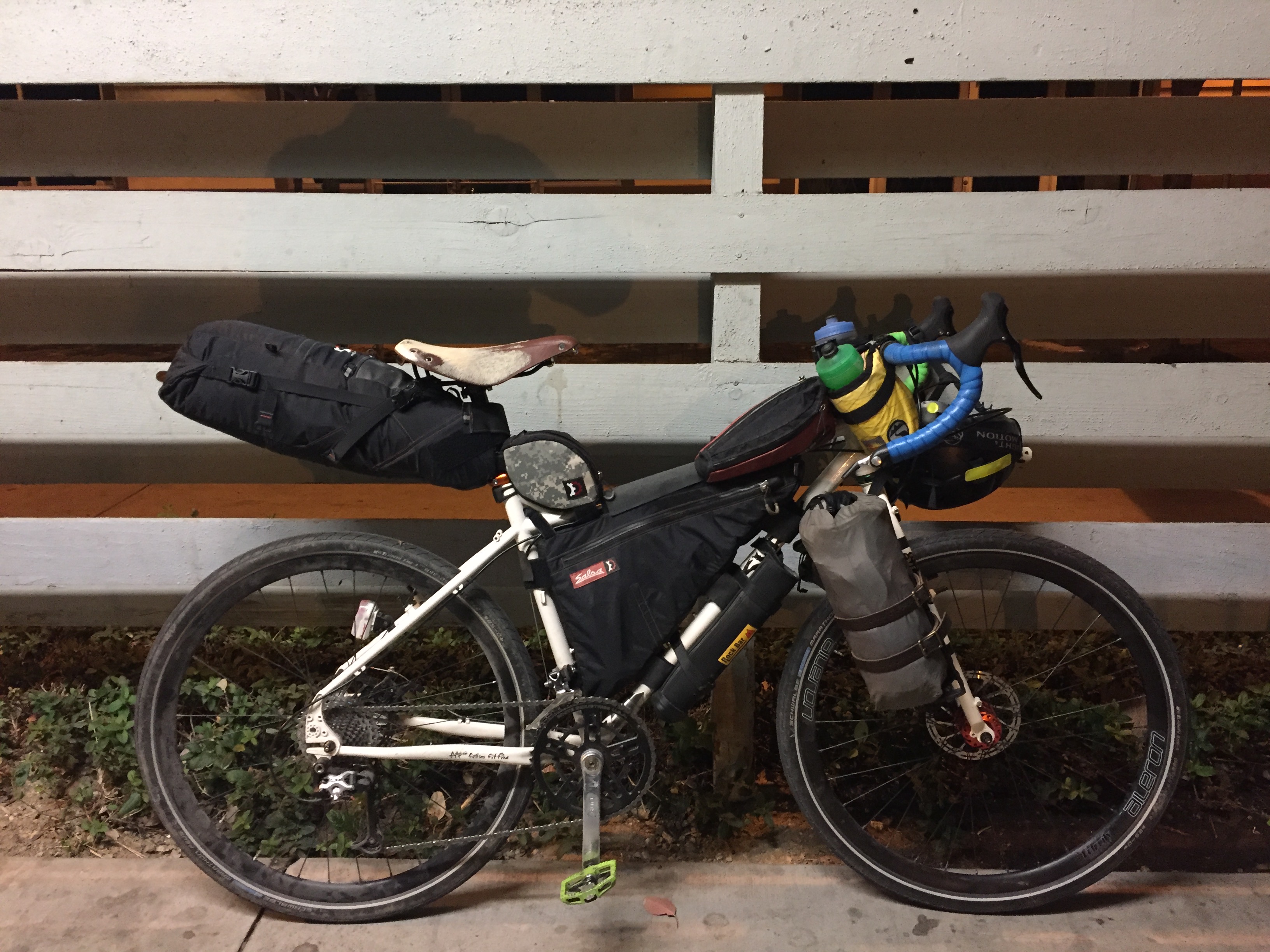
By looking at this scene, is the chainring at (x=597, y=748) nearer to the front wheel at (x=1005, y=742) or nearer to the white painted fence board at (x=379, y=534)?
the front wheel at (x=1005, y=742)

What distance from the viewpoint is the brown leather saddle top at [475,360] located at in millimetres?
2033

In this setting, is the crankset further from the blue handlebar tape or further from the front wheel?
the blue handlebar tape

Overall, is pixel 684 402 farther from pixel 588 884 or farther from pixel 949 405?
pixel 588 884

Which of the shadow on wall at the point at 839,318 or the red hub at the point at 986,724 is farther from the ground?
the shadow on wall at the point at 839,318

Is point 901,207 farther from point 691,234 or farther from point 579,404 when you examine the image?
point 579,404

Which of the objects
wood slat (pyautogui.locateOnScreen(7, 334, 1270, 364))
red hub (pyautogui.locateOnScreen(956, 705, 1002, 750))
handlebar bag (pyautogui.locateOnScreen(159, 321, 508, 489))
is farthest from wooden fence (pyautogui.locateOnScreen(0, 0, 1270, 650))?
red hub (pyautogui.locateOnScreen(956, 705, 1002, 750))

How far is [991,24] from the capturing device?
2318mm

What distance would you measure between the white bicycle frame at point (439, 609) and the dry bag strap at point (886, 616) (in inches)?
12.2

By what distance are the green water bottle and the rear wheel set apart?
1.01 meters

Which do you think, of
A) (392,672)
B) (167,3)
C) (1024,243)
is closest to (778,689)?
(392,672)

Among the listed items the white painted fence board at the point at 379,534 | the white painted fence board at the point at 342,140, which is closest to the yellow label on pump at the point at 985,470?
the white painted fence board at the point at 379,534

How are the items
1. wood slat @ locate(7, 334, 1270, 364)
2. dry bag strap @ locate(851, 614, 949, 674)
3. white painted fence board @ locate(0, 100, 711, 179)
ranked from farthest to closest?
wood slat @ locate(7, 334, 1270, 364)
white painted fence board @ locate(0, 100, 711, 179)
dry bag strap @ locate(851, 614, 949, 674)

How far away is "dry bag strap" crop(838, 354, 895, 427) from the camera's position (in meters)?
2.01

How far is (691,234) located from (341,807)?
195 cm
